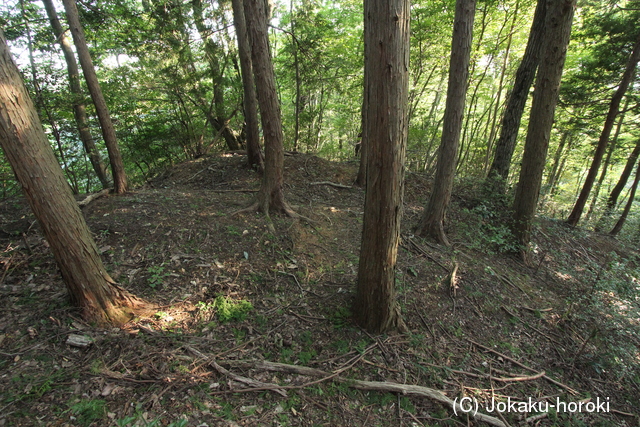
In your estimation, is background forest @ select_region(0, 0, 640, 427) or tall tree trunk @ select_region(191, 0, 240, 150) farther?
tall tree trunk @ select_region(191, 0, 240, 150)

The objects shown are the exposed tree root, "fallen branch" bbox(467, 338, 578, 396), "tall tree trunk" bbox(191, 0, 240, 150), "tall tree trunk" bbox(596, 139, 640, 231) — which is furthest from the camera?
Result: "tall tree trunk" bbox(596, 139, 640, 231)

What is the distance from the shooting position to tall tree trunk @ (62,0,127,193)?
4801mm

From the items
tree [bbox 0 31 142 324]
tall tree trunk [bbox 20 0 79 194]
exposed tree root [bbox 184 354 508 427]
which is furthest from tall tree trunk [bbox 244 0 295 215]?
tall tree trunk [bbox 20 0 79 194]

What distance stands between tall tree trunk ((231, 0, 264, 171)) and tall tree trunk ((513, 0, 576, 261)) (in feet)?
19.6

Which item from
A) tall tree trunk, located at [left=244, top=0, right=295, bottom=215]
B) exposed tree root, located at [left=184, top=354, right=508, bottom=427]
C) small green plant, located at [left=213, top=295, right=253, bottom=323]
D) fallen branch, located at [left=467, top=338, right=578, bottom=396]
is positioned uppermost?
tall tree trunk, located at [left=244, top=0, right=295, bottom=215]

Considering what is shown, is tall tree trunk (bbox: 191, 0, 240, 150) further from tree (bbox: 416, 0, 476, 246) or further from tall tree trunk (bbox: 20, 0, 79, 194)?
tree (bbox: 416, 0, 476, 246)

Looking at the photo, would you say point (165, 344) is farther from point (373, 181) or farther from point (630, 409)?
point (630, 409)

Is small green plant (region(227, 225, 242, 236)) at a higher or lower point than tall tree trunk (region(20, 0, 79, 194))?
lower

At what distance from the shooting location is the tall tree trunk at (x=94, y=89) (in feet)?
15.8

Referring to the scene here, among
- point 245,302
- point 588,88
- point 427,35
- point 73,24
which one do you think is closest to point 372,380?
point 245,302

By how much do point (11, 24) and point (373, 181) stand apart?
11.0 meters

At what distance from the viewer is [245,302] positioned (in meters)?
3.61

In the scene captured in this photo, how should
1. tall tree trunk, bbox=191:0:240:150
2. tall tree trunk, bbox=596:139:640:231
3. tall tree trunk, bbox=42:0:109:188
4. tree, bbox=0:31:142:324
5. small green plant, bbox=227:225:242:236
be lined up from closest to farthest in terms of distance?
tree, bbox=0:31:142:324
small green plant, bbox=227:225:242:236
tall tree trunk, bbox=42:0:109:188
tall tree trunk, bbox=191:0:240:150
tall tree trunk, bbox=596:139:640:231

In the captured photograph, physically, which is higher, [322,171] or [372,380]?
[322,171]
